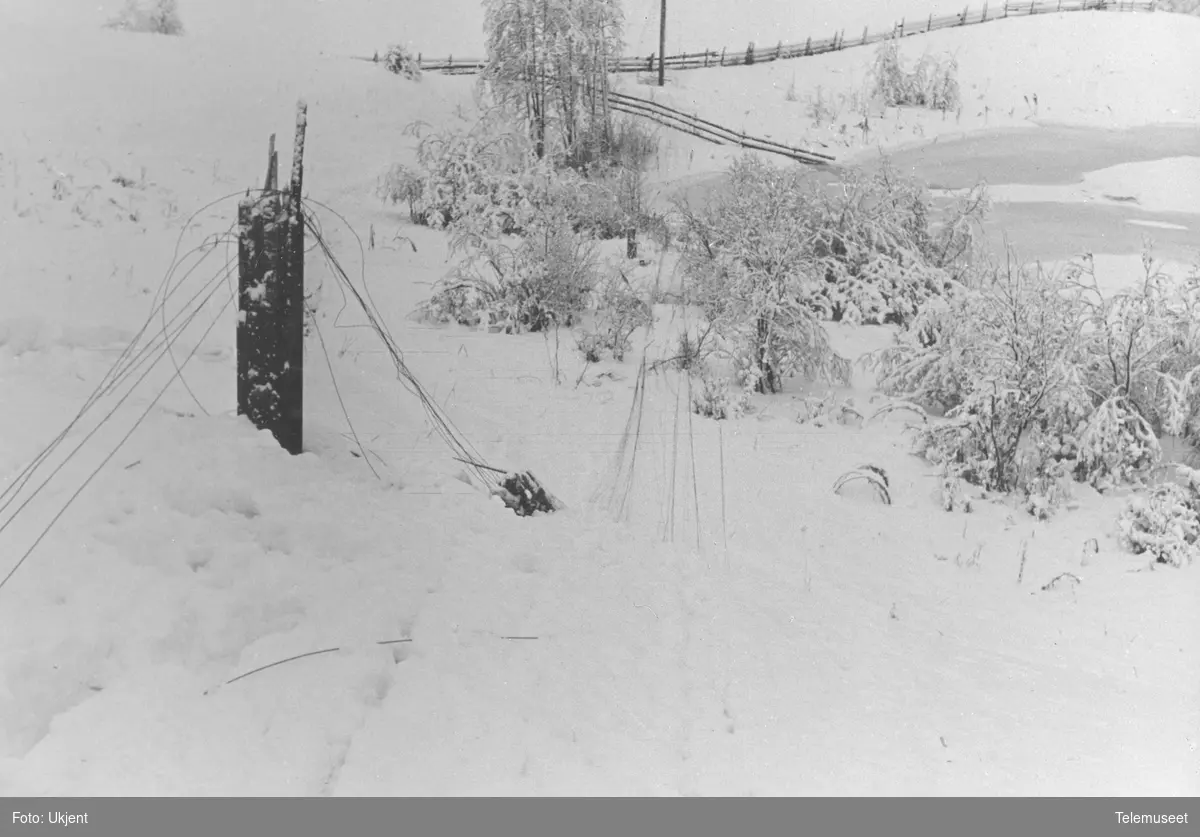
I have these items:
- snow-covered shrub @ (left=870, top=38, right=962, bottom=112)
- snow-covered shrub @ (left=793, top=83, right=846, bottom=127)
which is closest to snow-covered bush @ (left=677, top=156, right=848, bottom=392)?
snow-covered shrub @ (left=870, top=38, right=962, bottom=112)

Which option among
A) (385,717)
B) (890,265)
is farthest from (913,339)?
(385,717)

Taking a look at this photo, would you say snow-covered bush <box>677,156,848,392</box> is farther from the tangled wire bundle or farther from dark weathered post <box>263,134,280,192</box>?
dark weathered post <box>263,134,280,192</box>

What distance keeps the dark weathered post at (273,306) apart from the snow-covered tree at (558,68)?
3.99 meters

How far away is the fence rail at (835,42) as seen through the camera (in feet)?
18.8

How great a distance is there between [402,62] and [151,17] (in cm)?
175

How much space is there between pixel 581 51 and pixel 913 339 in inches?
171

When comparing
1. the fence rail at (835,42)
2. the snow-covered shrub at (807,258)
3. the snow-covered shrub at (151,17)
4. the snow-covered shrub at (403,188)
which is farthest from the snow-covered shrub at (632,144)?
the snow-covered shrub at (151,17)

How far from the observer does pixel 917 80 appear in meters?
6.93

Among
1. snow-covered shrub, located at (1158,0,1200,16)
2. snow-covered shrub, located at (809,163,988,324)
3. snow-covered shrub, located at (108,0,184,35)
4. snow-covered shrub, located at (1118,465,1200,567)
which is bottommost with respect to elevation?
snow-covered shrub, located at (1118,465,1200,567)

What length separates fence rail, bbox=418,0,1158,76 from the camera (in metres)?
5.73

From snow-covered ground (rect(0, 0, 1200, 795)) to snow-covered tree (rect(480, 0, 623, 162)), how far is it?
3.08ft

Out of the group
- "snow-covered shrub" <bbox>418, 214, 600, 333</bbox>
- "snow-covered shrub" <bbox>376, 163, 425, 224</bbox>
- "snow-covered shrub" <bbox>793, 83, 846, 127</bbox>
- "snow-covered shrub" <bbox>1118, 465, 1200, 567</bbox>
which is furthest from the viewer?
"snow-covered shrub" <bbox>793, 83, 846, 127</bbox>

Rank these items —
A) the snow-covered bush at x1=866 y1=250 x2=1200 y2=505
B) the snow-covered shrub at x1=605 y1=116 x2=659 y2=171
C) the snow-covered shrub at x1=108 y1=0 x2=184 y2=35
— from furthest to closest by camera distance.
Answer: the snow-covered shrub at x1=605 y1=116 x2=659 y2=171, the snow-covered shrub at x1=108 y1=0 x2=184 y2=35, the snow-covered bush at x1=866 y1=250 x2=1200 y2=505

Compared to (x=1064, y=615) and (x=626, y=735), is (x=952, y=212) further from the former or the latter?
(x=626, y=735)
